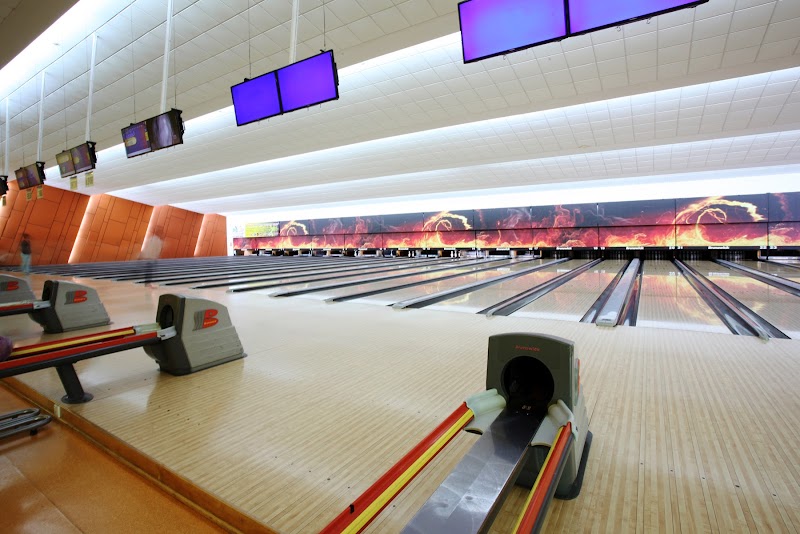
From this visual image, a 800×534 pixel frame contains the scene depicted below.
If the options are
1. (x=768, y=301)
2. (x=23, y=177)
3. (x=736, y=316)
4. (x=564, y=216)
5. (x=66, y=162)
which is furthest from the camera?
(x=564, y=216)

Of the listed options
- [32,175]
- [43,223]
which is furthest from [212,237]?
[32,175]

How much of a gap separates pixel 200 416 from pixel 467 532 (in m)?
1.32

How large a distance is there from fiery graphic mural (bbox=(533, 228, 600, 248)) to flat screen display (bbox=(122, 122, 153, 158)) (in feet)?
41.3

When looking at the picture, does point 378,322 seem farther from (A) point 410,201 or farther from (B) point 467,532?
(A) point 410,201

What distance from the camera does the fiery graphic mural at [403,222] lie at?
17.2 meters

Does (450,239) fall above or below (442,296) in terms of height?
above

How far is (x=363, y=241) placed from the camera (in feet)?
60.5

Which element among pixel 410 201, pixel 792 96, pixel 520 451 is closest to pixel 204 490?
pixel 520 451

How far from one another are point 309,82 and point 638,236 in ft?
41.7

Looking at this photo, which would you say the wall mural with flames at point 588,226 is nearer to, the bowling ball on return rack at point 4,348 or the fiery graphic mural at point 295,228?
the fiery graphic mural at point 295,228

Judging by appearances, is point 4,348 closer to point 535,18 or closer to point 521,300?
point 535,18

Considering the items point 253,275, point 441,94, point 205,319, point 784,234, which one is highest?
point 441,94

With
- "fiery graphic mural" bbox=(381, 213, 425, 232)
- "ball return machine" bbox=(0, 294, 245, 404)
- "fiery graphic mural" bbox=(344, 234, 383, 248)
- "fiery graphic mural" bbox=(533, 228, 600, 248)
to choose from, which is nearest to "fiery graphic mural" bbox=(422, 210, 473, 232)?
"fiery graphic mural" bbox=(381, 213, 425, 232)

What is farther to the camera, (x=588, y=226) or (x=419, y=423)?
(x=588, y=226)
